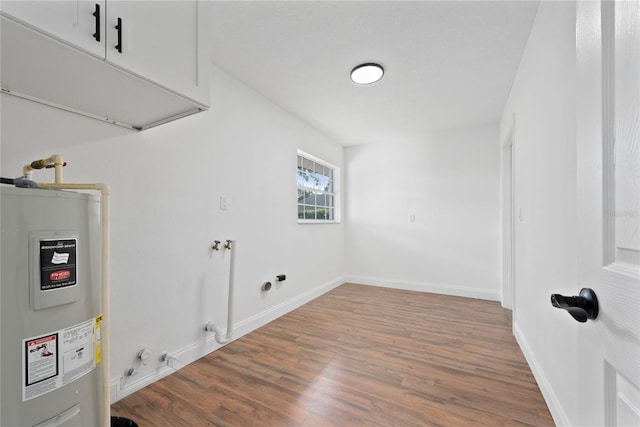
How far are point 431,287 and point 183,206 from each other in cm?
348

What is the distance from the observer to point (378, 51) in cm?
199

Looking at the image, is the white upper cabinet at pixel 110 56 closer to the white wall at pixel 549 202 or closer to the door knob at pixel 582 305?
the door knob at pixel 582 305

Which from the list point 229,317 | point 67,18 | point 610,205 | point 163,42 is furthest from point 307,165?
point 610,205

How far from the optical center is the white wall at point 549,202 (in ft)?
3.74

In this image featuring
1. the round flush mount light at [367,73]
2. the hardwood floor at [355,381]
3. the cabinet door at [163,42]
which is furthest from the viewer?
the round flush mount light at [367,73]

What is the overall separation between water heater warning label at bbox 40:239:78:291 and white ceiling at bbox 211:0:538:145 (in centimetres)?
158

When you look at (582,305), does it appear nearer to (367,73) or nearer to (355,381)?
(355,381)

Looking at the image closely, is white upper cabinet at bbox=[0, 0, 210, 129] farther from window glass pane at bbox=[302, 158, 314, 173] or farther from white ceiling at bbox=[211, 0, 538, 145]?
window glass pane at bbox=[302, 158, 314, 173]

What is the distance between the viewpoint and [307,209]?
3.68 metres

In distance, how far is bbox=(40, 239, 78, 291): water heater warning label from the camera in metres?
0.80

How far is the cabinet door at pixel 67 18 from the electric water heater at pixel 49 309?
529 mm

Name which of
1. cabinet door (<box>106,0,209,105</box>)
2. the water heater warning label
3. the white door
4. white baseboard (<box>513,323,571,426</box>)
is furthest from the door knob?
cabinet door (<box>106,0,209,105</box>)

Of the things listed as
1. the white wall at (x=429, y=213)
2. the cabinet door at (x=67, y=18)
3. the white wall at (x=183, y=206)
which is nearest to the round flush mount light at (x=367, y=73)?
the white wall at (x=183, y=206)

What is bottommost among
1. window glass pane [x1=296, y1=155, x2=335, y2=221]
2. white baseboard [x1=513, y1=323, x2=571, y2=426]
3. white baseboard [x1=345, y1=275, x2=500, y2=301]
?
white baseboard [x1=345, y1=275, x2=500, y2=301]
